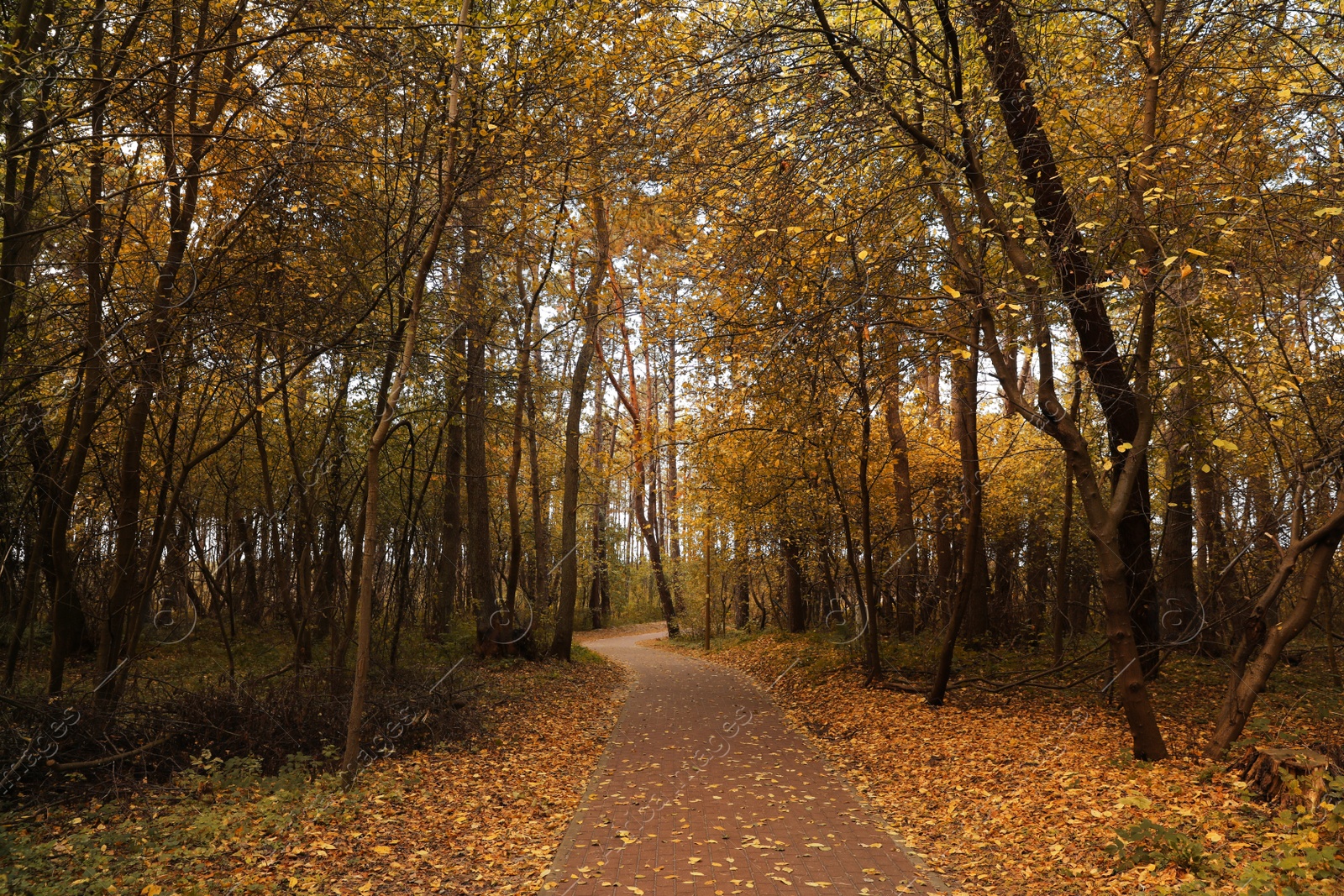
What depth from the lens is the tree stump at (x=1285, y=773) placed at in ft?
17.2

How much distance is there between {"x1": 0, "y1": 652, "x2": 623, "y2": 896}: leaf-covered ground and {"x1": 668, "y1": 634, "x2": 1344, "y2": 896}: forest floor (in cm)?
294

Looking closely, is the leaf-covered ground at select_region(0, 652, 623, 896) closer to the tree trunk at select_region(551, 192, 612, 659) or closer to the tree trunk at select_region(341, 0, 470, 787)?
the tree trunk at select_region(341, 0, 470, 787)

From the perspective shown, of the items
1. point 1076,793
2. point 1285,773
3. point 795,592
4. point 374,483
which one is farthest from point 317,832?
point 795,592

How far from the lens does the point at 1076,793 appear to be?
6363 millimetres

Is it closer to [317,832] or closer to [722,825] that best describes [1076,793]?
[722,825]

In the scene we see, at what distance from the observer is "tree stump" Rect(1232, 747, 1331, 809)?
5230 mm

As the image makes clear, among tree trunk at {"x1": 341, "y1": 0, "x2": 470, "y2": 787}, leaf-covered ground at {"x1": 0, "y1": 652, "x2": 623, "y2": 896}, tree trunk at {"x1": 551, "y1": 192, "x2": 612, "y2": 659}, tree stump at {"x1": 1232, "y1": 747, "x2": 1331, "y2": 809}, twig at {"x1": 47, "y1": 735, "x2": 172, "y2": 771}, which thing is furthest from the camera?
tree trunk at {"x1": 551, "y1": 192, "x2": 612, "y2": 659}

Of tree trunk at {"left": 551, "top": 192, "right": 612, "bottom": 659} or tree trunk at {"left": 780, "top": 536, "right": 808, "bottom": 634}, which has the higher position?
tree trunk at {"left": 551, "top": 192, "right": 612, "bottom": 659}

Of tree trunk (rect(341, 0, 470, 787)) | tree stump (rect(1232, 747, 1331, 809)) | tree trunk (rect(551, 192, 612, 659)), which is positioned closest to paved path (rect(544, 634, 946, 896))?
tree trunk (rect(341, 0, 470, 787))

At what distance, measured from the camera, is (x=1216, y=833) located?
498 cm

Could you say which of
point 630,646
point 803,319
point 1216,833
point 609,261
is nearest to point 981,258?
point 803,319

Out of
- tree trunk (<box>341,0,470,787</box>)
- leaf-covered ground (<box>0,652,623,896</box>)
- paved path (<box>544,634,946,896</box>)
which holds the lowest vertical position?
paved path (<box>544,634,946,896</box>)

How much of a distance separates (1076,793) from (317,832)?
5.69m

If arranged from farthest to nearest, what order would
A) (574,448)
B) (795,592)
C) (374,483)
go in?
(795,592) < (574,448) < (374,483)
